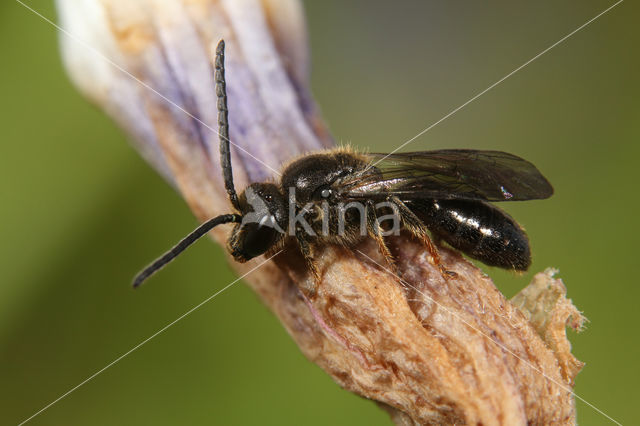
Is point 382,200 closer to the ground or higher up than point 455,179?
higher up

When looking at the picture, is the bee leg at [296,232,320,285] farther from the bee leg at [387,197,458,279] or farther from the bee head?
the bee leg at [387,197,458,279]

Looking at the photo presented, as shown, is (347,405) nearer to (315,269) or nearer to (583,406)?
(583,406)

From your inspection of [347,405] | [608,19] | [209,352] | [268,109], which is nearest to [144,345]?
[209,352]

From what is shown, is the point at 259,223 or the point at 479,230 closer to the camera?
the point at 259,223

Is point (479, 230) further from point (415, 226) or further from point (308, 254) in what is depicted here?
point (308, 254)

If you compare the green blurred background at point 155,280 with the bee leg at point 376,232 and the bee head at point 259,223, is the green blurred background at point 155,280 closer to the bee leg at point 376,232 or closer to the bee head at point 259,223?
the bee head at point 259,223

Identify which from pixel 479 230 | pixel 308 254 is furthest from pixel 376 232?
pixel 479 230

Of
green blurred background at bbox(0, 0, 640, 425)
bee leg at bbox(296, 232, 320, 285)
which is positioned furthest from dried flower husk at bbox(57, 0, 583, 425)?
green blurred background at bbox(0, 0, 640, 425)
